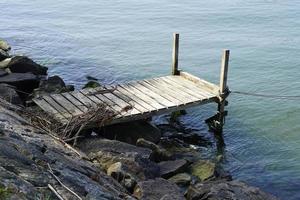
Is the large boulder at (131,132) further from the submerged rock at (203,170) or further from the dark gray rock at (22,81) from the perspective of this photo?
the dark gray rock at (22,81)

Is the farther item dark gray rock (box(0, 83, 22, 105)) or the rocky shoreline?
dark gray rock (box(0, 83, 22, 105))

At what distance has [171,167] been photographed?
39.2 ft

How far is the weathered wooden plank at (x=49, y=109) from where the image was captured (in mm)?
13064

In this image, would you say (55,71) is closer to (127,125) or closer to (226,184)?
(127,125)

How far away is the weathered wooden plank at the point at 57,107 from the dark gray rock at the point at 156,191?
14.1ft

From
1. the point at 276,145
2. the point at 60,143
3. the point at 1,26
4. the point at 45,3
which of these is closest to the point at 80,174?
the point at 60,143

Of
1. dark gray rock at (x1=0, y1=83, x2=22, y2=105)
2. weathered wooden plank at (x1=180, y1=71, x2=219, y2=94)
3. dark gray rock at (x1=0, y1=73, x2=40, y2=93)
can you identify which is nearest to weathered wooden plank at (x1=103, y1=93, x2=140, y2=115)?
dark gray rock at (x1=0, y1=83, x2=22, y2=105)

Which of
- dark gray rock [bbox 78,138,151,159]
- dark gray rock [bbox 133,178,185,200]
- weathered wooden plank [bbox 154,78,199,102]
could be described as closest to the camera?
dark gray rock [bbox 133,178,185,200]

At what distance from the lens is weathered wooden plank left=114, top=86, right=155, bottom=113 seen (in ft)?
46.1

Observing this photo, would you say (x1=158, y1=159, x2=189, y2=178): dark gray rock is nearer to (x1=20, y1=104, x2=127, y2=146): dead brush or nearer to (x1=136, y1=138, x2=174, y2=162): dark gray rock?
(x1=136, y1=138, x2=174, y2=162): dark gray rock

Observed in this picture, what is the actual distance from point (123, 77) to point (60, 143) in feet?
41.4

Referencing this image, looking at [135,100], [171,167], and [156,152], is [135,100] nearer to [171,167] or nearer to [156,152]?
[156,152]

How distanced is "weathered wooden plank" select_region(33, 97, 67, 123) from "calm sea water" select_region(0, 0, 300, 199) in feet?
16.7

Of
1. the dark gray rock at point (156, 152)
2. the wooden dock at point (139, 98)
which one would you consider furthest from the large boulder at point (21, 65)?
the dark gray rock at point (156, 152)
